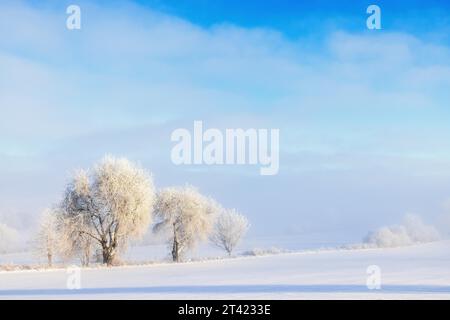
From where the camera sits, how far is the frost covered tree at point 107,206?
3600 centimetres

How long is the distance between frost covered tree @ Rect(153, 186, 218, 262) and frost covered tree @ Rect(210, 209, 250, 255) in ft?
64.8

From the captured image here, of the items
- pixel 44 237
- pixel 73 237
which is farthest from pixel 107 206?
pixel 44 237

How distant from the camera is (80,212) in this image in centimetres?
3584

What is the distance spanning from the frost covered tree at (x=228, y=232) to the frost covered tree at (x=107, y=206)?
Result: 33.5m

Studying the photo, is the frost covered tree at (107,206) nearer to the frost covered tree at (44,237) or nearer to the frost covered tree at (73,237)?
the frost covered tree at (73,237)

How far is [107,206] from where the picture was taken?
1432 inches

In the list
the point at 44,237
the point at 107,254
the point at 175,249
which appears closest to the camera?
the point at 107,254

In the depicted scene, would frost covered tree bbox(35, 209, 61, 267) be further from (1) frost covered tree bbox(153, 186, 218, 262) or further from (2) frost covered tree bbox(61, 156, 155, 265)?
(2) frost covered tree bbox(61, 156, 155, 265)

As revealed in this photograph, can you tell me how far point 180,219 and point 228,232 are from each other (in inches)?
861

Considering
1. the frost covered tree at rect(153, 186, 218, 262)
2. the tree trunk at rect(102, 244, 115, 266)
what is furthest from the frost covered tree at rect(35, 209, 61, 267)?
the tree trunk at rect(102, 244, 115, 266)

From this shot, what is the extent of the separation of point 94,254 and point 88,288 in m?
22.7

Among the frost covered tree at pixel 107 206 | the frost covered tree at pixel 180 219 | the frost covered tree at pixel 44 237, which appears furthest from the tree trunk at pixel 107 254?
the frost covered tree at pixel 44 237

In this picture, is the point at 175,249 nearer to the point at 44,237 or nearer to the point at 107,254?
the point at 107,254
